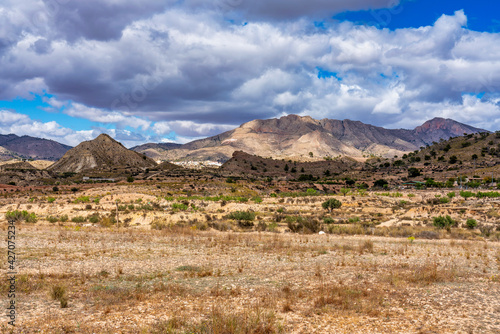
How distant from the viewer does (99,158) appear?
6521 inches

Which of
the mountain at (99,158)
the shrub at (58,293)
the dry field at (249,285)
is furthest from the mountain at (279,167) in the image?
the shrub at (58,293)

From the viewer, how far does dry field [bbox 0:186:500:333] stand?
924 cm

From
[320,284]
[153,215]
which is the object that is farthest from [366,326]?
[153,215]

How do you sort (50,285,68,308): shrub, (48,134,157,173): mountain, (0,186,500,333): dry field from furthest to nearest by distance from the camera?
(48,134,157,173): mountain < (50,285,68,308): shrub < (0,186,500,333): dry field

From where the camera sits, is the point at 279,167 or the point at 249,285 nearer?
the point at 249,285

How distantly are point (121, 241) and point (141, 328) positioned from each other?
15484 millimetres

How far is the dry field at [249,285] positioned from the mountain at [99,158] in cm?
14317

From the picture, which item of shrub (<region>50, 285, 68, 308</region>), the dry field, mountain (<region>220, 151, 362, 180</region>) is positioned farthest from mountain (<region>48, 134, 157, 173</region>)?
shrub (<region>50, 285, 68, 308</region>)

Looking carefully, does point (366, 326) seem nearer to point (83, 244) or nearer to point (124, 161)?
point (83, 244)

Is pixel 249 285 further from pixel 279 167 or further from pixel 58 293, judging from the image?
pixel 279 167

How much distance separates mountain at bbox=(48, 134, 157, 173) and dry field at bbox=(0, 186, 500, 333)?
143172mm

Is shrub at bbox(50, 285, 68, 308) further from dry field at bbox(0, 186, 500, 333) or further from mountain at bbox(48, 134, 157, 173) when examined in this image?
mountain at bbox(48, 134, 157, 173)

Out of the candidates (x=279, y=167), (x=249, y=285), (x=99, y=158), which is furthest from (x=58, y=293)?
(x=99, y=158)

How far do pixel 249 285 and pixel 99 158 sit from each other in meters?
168
